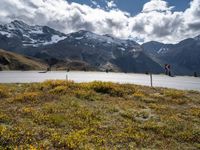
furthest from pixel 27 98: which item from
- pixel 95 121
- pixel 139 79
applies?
pixel 139 79

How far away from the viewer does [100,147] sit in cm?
1656

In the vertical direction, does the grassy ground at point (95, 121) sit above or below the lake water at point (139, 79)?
below

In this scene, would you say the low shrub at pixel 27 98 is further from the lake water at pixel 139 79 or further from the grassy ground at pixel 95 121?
the lake water at pixel 139 79

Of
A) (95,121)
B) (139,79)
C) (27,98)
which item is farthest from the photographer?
(139,79)

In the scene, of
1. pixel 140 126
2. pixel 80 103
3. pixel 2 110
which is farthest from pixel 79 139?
pixel 80 103

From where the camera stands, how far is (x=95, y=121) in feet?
71.4

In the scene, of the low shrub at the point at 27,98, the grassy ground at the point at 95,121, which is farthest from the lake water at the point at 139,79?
the low shrub at the point at 27,98

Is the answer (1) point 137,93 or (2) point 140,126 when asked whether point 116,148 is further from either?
(1) point 137,93

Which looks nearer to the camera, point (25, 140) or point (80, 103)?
point (25, 140)

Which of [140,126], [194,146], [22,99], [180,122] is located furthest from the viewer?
[22,99]

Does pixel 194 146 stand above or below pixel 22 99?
below

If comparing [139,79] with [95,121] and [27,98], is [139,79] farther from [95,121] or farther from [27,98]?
[95,121]

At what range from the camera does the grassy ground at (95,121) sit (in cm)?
1736

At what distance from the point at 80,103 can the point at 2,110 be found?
22.4 ft
